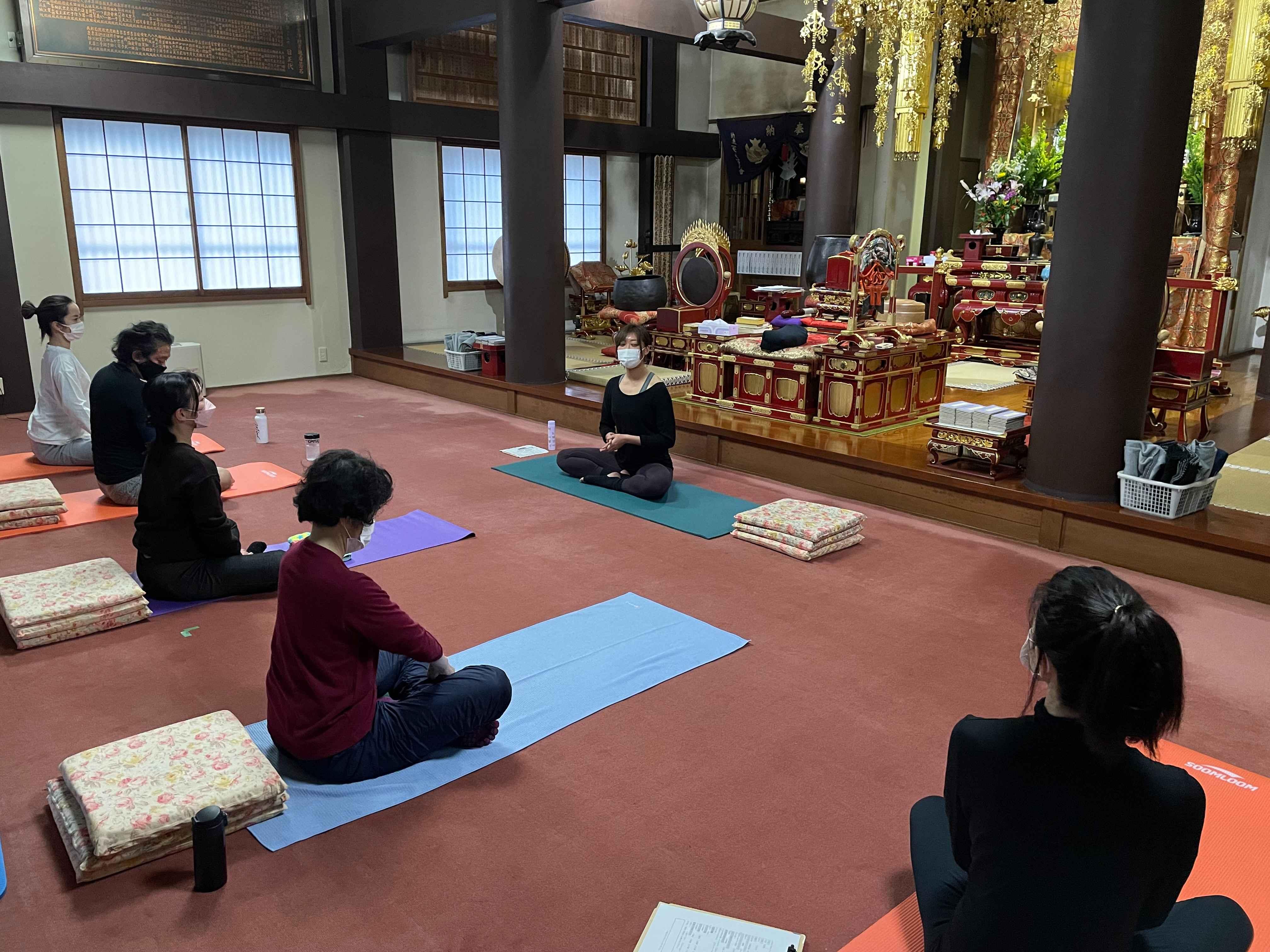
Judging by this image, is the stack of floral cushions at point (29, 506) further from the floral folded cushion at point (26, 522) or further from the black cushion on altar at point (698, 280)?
the black cushion on altar at point (698, 280)

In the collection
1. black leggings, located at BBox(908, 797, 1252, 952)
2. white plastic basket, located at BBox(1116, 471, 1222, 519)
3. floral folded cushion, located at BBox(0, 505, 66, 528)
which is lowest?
floral folded cushion, located at BBox(0, 505, 66, 528)

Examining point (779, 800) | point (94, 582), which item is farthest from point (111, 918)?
point (94, 582)

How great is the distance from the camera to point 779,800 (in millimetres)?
2400

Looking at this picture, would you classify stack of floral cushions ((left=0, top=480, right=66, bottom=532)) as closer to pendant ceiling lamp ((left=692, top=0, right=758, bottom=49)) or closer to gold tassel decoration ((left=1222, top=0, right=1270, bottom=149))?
pendant ceiling lamp ((left=692, top=0, right=758, bottom=49))

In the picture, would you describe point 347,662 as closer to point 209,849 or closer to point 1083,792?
point 209,849

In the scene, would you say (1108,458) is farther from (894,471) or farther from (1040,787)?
(1040,787)

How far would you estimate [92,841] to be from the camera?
2.06 metres

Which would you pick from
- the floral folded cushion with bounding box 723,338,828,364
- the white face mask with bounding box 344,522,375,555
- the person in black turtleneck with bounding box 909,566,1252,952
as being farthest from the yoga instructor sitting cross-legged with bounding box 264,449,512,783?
the floral folded cushion with bounding box 723,338,828,364

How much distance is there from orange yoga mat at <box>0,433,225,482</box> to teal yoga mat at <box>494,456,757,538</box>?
2099 millimetres

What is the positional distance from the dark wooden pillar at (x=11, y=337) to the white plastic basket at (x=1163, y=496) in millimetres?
7454

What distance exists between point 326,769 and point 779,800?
3.76ft

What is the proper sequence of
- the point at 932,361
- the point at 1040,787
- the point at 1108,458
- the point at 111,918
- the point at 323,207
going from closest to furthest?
1. the point at 1040,787
2. the point at 111,918
3. the point at 1108,458
4. the point at 932,361
5. the point at 323,207

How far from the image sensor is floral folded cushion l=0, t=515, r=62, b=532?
4.35 m

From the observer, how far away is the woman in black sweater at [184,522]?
324 cm
